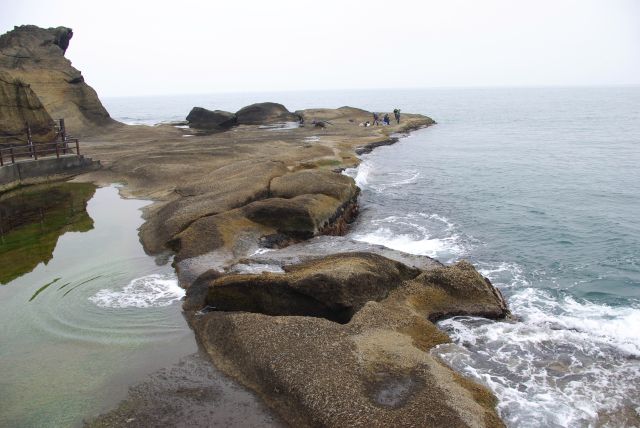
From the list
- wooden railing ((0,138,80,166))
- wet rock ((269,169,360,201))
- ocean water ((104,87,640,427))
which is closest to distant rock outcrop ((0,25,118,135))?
wooden railing ((0,138,80,166))

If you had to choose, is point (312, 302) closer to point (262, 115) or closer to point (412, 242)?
point (412, 242)

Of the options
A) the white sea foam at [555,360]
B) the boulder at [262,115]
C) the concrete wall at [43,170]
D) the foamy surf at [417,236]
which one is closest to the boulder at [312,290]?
the white sea foam at [555,360]

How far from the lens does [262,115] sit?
85438 millimetres

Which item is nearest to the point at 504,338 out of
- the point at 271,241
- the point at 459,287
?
→ the point at 459,287

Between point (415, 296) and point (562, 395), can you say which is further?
point (415, 296)

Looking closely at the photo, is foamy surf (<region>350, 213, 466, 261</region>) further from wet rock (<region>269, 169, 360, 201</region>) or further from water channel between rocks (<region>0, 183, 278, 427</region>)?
water channel between rocks (<region>0, 183, 278, 427</region>)

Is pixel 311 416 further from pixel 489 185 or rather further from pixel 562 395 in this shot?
pixel 489 185

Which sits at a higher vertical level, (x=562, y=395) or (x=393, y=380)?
(x=393, y=380)

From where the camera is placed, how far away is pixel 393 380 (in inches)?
420

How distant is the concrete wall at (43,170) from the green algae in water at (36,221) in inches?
36.2

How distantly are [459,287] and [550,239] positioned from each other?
11392 mm

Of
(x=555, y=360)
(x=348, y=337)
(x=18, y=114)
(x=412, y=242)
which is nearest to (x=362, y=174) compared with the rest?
(x=412, y=242)

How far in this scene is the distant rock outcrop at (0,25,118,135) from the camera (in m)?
61.2

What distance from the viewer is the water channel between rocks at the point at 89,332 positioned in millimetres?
11234
